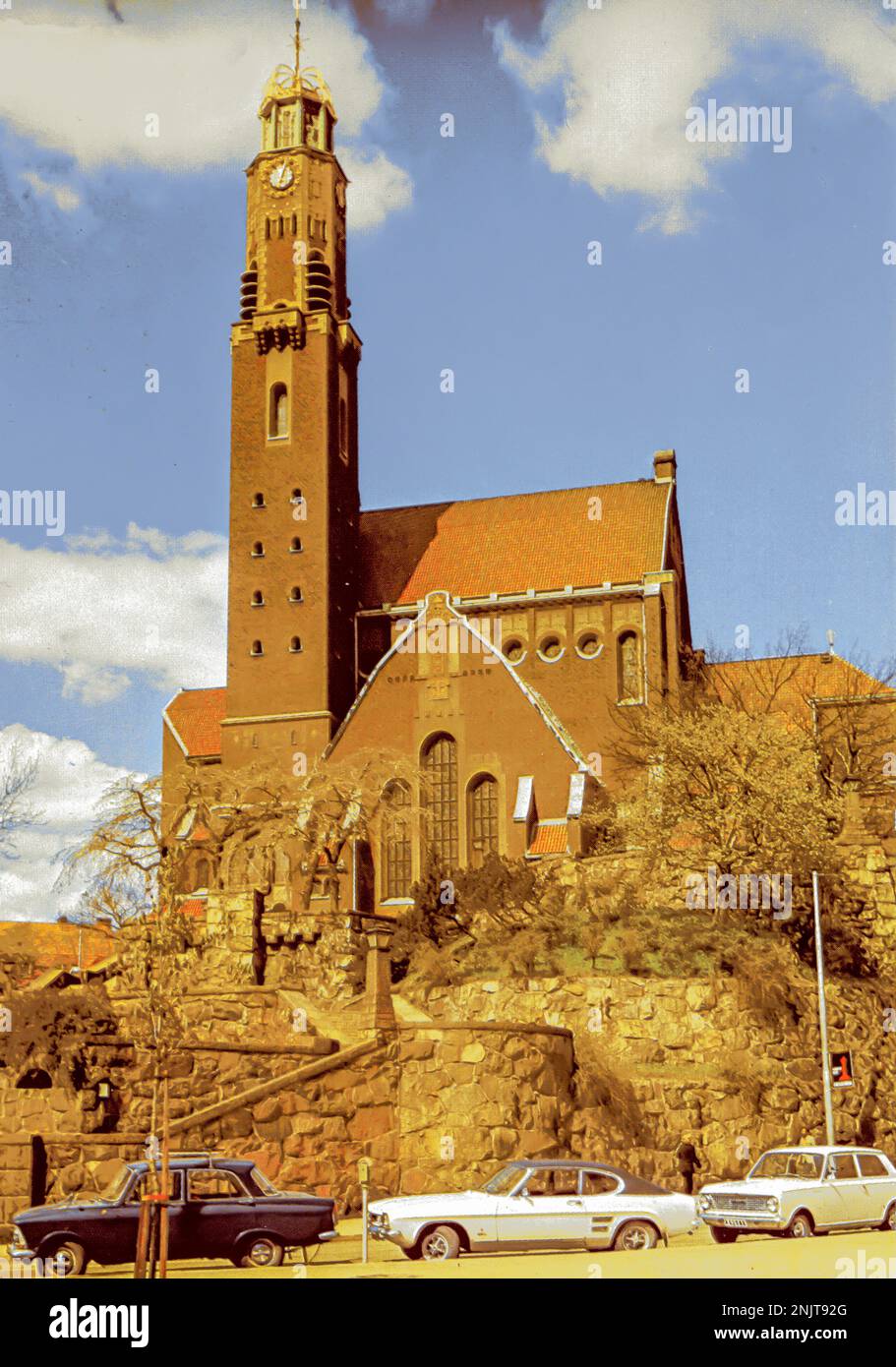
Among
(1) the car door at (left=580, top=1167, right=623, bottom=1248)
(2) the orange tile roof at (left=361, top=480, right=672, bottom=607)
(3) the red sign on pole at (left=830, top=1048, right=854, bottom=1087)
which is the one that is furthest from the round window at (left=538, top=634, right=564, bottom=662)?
(1) the car door at (left=580, top=1167, right=623, bottom=1248)

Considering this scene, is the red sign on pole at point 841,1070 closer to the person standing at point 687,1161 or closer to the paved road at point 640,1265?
the person standing at point 687,1161

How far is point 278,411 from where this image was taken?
64750mm

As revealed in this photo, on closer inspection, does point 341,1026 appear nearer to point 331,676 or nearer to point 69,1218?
point 69,1218

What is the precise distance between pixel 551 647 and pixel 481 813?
9128 mm

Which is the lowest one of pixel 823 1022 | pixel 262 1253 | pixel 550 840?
pixel 262 1253

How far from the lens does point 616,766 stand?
58.5 meters

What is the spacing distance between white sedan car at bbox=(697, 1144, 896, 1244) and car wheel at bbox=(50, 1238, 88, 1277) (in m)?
7.80

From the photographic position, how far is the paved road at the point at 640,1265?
1697cm

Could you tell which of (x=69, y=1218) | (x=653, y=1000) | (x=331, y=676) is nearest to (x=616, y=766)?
(x=331, y=676)

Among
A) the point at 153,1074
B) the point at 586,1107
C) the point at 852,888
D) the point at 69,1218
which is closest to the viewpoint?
the point at 69,1218

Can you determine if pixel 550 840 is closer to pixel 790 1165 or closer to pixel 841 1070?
pixel 841 1070

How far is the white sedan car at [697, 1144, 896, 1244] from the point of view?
21.4 metres

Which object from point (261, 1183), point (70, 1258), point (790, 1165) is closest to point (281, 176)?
point (790, 1165)

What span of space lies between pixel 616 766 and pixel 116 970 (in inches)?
1156
